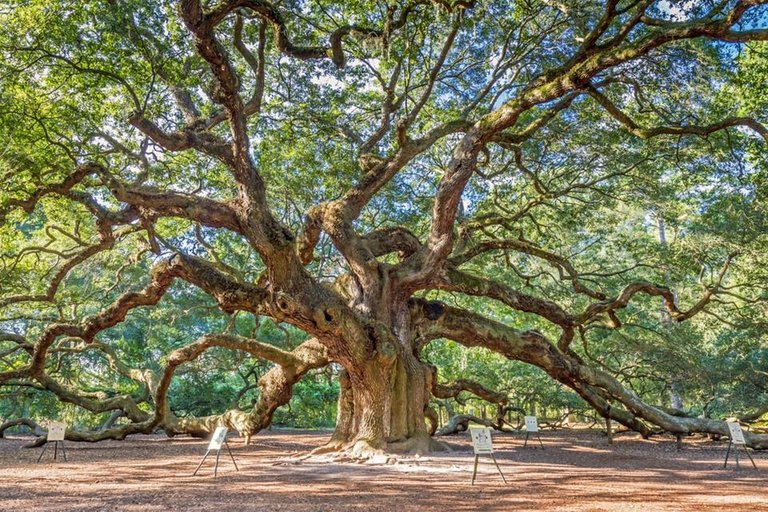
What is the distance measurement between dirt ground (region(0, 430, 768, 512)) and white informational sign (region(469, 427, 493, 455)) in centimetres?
35

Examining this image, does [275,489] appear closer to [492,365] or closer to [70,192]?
[70,192]

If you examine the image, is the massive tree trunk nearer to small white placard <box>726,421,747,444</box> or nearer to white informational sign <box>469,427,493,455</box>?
white informational sign <box>469,427,493,455</box>

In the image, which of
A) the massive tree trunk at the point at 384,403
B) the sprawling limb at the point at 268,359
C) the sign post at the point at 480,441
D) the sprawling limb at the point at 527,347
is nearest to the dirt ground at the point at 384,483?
the sign post at the point at 480,441

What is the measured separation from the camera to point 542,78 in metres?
7.61

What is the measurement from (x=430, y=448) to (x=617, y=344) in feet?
29.8

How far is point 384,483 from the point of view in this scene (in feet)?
18.4

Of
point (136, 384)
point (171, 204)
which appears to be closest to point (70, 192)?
point (171, 204)

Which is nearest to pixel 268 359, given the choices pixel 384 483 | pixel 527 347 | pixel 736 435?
pixel 384 483

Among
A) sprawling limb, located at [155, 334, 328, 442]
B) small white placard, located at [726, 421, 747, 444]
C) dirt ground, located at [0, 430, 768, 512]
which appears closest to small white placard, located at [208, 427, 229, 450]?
dirt ground, located at [0, 430, 768, 512]

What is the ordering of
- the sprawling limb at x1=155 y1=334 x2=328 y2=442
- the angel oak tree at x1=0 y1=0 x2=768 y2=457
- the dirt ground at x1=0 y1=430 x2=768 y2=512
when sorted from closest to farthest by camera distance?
the dirt ground at x1=0 y1=430 x2=768 y2=512 → the angel oak tree at x1=0 y1=0 x2=768 y2=457 → the sprawling limb at x1=155 y1=334 x2=328 y2=442

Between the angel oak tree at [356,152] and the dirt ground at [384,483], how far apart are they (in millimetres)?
1233

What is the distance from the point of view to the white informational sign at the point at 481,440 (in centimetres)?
562

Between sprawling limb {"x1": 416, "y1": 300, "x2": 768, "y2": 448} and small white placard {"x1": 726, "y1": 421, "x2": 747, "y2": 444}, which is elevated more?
sprawling limb {"x1": 416, "y1": 300, "x2": 768, "y2": 448}

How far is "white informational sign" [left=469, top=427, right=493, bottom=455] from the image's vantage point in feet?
18.4
